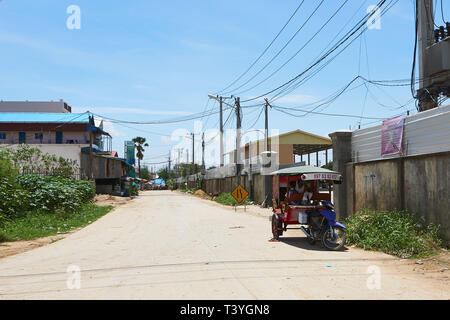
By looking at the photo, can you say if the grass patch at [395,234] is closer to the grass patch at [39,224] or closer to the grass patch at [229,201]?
the grass patch at [39,224]

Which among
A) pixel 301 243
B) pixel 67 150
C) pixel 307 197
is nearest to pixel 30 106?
pixel 67 150

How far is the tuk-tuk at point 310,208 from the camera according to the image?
457 inches

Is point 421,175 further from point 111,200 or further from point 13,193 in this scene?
point 111,200

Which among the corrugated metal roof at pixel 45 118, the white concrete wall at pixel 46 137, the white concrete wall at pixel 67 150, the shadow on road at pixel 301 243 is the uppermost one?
the corrugated metal roof at pixel 45 118

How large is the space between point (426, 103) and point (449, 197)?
376 centimetres

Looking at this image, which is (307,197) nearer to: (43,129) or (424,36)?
(424,36)

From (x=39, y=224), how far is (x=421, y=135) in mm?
14883

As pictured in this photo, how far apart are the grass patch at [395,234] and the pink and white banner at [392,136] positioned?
1.93m

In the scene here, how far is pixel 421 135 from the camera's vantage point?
1152 centimetres

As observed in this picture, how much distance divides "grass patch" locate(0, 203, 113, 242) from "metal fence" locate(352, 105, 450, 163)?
12129 mm

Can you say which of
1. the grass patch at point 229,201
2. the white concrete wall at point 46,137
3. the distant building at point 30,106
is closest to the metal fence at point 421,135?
the grass patch at point 229,201

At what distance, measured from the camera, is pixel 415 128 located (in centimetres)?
1183

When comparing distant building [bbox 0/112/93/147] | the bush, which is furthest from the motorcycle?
distant building [bbox 0/112/93/147]

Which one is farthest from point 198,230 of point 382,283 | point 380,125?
point 382,283
